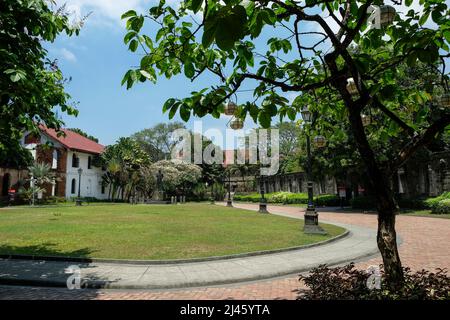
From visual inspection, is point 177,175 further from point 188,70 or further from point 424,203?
point 188,70

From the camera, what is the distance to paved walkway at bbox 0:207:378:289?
7195 mm

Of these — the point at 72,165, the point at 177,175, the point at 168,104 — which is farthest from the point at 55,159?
the point at 168,104

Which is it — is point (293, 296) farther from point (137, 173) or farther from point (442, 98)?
point (137, 173)

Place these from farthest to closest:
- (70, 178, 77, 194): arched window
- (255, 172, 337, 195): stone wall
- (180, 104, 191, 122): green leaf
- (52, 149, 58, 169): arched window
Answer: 1. (255, 172, 337, 195): stone wall
2. (70, 178, 77, 194): arched window
3. (52, 149, 58, 169): arched window
4. (180, 104, 191, 122): green leaf

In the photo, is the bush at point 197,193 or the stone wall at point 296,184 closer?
the stone wall at point 296,184

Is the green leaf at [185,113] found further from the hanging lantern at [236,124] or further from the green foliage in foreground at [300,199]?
the green foliage in foreground at [300,199]

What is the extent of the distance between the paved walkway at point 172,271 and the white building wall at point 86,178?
39.1m

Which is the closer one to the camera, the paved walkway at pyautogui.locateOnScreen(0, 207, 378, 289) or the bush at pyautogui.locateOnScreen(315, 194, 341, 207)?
the paved walkway at pyautogui.locateOnScreen(0, 207, 378, 289)

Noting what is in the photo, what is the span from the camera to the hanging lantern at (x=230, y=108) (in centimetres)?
407

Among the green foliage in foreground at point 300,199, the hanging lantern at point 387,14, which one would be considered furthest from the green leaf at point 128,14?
the green foliage in foreground at point 300,199

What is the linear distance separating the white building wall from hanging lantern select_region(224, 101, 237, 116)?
151ft

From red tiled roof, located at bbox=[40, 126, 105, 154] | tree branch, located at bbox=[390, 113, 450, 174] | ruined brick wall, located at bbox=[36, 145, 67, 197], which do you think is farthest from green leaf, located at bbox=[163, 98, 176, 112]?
red tiled roof, located at bbox=[40, 126, 105, 154]

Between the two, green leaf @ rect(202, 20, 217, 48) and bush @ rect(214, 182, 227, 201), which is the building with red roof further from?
green leaf @ rect(202, 20, 217, 48)
